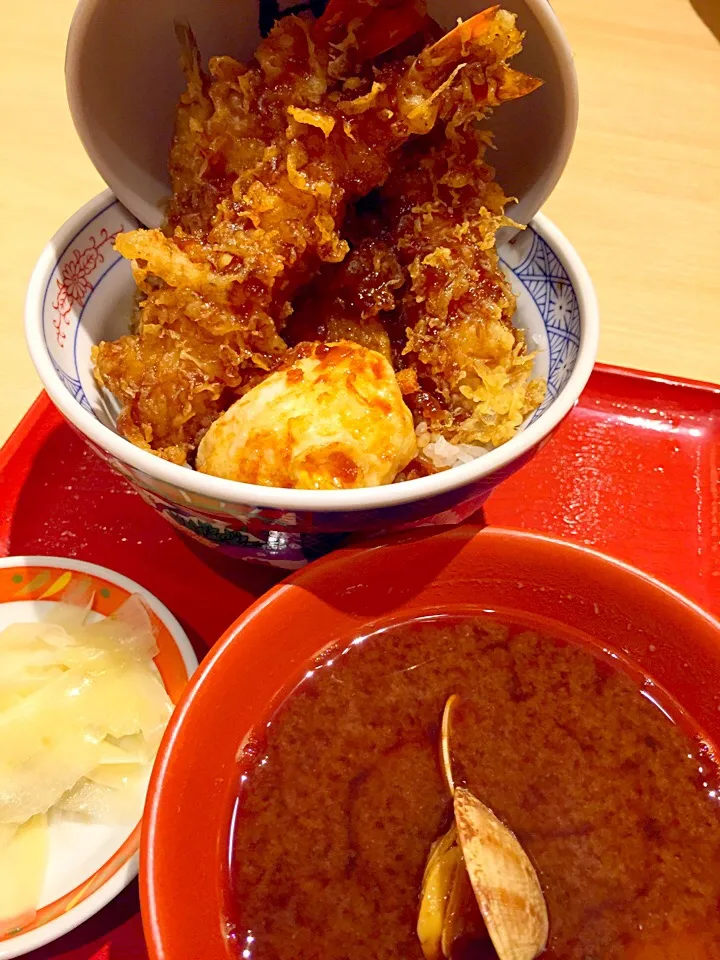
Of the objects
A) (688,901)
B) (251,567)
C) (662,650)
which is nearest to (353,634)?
(251,567)

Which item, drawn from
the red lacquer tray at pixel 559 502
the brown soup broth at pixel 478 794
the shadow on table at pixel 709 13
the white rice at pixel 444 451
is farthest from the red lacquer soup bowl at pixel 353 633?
the shadow on table at pixel 709 13

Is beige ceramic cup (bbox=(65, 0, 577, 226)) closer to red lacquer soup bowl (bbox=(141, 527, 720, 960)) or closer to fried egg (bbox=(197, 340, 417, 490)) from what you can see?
fried egg (bbox=(197, 340, 417, 490))

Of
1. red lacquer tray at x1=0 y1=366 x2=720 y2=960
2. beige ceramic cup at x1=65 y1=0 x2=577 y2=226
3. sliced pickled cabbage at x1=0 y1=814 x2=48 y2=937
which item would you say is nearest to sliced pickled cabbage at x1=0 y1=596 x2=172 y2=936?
sliced pickled cabbage at x1=0 y1=814 x2=48 y2=937

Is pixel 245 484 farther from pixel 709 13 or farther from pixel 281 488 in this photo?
pixel 709 13

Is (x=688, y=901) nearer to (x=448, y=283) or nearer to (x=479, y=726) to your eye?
(x=479, y=726)

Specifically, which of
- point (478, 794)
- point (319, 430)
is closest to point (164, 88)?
point (319, 430)
